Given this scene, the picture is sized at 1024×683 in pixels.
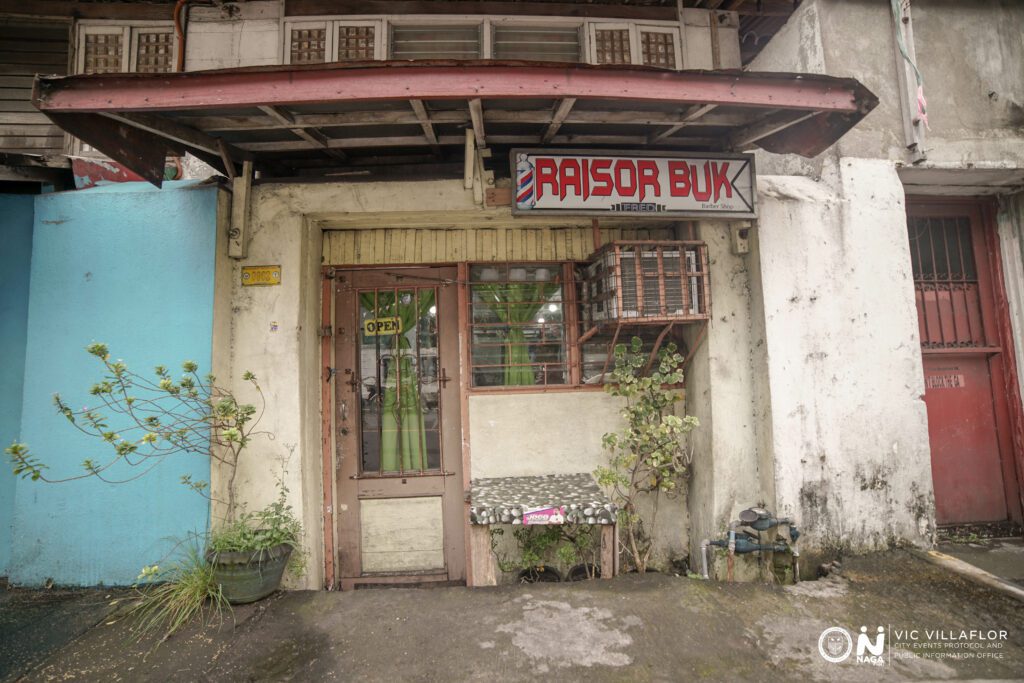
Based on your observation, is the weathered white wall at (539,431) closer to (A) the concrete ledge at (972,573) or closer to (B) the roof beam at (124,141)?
(A) the concrete ledge at (972,573)

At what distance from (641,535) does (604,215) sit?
287 cm

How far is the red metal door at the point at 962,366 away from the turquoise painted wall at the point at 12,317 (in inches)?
325

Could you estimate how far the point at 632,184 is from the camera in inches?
153

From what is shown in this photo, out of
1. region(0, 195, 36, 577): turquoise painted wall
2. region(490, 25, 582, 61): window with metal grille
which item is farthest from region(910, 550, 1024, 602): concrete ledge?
region(0, 195, 36, 577): turquoise painted wall

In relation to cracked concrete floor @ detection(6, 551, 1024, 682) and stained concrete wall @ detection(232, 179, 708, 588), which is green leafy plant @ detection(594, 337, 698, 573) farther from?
cracked concrete floor @ detection(6, 551, 1024, 682)

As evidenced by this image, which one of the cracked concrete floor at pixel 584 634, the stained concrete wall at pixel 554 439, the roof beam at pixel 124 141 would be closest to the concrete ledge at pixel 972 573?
the cracked concrete floor at pixel 584 634

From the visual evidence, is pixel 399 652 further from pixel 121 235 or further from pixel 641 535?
pixel 121 235

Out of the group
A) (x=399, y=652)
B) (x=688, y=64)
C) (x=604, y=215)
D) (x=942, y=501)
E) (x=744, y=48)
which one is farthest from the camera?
(x=744, y=48)

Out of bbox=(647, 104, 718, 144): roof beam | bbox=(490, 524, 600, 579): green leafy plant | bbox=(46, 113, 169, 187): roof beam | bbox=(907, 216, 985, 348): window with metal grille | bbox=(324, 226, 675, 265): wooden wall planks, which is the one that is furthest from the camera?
bbox=(907, 216, 985, 348): window with metal grille

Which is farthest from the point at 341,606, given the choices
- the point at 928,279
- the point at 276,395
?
the point at 928,279

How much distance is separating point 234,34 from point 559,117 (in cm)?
312

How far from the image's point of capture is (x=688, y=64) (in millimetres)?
4348

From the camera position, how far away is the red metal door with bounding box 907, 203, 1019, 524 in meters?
4.66

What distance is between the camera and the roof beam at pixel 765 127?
138 inches
